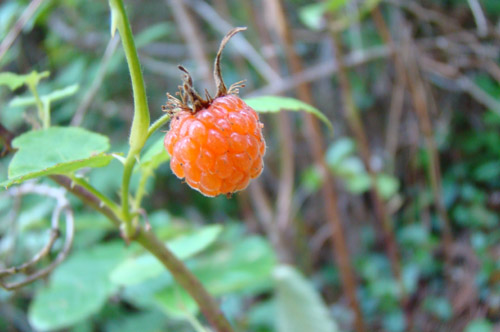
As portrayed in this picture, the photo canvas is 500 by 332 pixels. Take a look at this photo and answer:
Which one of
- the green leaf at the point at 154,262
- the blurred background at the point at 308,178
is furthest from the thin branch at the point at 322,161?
the green leaf at the point at 154,262

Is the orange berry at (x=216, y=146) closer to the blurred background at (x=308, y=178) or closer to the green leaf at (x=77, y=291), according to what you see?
the blurred background at (x=308, y=178)

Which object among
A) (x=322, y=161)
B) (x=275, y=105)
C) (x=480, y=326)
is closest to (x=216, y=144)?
(x=275, y=105)

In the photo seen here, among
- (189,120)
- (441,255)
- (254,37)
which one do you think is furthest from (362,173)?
(189,120)

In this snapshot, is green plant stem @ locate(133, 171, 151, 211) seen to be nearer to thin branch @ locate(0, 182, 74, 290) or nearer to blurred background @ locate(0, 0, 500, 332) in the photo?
thin branch @ locate(0, 182, 74, 290)

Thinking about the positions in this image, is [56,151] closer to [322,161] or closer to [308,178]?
[322,161]

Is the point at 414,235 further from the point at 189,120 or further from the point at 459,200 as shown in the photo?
the point at 189,120

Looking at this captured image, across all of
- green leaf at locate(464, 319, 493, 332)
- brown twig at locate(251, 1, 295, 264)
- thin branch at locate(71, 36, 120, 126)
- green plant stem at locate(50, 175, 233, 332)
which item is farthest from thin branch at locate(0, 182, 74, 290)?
green leaf at locate(464, 319, 493, 332)

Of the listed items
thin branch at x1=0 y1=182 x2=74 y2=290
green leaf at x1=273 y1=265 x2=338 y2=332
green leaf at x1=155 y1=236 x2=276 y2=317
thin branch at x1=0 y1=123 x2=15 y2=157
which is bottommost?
green leaf at x1=273 y1=265 x2=338 y2=332
